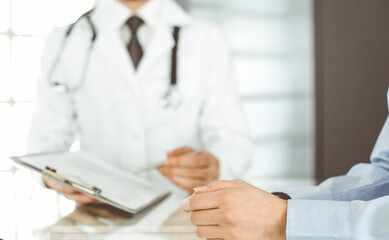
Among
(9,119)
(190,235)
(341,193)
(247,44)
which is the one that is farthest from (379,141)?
(247,44)

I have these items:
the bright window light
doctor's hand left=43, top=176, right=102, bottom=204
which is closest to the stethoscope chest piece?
doctor's hand left=43, top=176, right=102, bottom=204

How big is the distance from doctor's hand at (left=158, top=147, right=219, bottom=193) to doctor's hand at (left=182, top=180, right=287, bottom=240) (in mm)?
Result: 284

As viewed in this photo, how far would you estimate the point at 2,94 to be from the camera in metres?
1.62

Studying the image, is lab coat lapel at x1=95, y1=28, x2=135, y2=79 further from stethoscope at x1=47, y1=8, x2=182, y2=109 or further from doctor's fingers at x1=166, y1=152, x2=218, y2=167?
doctor's fingers at x1=166, y1=152, x2=218, y2=167

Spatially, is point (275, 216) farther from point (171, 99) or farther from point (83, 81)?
point (83, 81)

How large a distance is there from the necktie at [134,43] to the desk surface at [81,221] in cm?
41

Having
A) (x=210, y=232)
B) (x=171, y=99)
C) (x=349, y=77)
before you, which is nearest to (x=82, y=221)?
(x=210, y=232)

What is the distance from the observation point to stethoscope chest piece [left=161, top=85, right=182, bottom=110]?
0.88 metres

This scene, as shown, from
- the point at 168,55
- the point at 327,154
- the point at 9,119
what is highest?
the point at 168,55

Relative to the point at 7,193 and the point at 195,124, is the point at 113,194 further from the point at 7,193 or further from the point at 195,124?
the point at 195,124

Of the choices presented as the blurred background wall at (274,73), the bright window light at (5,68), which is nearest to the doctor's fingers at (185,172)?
the bright window light at (5,68)

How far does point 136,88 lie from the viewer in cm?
89

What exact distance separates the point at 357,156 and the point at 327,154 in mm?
302

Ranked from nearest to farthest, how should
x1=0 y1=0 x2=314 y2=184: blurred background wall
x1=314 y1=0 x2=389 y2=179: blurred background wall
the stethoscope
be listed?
the stethoscope → x1=314 y1=0 x2=389 y2=179: blurred background wall → x1=0 y1=0 x2=314 y2=184: blurred background wall
